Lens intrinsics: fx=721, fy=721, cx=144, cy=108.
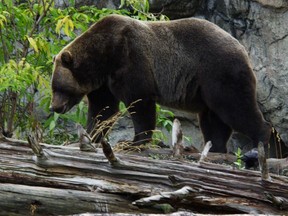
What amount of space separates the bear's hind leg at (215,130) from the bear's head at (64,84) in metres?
1.40

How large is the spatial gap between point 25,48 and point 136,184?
407 centimetres

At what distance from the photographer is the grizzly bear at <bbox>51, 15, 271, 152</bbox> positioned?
7.82 meters

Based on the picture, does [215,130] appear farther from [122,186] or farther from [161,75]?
[122,186]

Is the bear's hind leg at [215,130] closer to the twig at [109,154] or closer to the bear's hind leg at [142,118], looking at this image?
the bear's hind leg at [142,118]

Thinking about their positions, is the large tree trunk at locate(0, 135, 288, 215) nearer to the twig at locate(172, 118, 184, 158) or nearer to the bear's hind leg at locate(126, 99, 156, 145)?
the twig at locate(172, 118, 184, 158)

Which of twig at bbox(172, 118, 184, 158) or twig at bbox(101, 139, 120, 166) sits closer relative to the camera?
twig at bbox(101, 139, 120, 166)

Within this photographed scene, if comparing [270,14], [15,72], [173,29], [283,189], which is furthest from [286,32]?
[283,189]

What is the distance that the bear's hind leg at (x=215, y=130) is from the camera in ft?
27.1

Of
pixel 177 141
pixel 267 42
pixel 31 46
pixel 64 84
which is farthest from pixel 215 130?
pixel 267 42

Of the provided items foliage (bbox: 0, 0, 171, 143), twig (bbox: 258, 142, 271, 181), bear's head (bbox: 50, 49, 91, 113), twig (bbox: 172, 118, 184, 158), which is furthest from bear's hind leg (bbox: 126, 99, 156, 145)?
twig (bbox: 258, 142, 271, 181)

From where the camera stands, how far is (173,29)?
27.0 feet

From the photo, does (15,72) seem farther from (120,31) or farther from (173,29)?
(173,29)

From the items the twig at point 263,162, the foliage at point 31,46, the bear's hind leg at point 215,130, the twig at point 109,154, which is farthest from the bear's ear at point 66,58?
the twig at point 263,162

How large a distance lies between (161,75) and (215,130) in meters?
0.89
